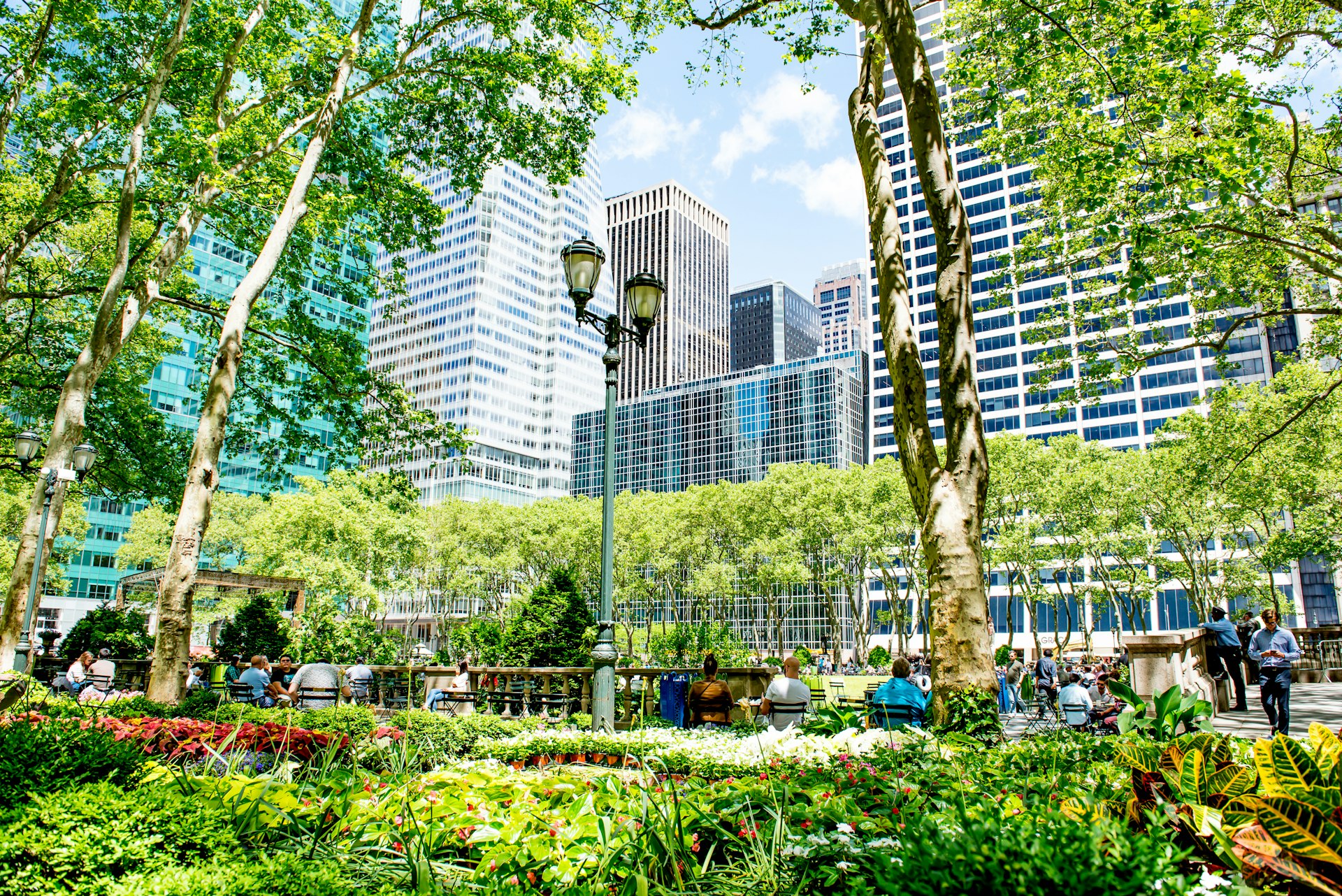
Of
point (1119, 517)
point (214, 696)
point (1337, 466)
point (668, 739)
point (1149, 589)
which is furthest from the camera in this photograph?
Result: point (1149, 589)

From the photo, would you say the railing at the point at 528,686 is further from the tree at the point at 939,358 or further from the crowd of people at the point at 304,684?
the tree at the point at 939,358

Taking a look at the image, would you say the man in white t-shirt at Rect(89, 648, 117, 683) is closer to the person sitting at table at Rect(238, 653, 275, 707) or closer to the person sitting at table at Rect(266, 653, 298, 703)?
the person sitting at table at Rect(266, 653, 298, 703)

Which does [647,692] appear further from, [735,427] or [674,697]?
[735,427]

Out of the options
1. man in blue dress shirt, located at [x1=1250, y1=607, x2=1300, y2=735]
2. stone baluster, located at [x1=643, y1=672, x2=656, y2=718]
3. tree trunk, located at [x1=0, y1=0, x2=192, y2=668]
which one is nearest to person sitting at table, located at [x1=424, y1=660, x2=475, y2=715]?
stone baluster, located at [x1=643, y1=672, x2=656, y2=718]

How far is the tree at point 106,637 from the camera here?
73.5 feet

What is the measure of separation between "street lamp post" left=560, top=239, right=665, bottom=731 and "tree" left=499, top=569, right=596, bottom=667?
46.4ft

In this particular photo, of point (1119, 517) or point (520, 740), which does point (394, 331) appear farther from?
point (520, 740)

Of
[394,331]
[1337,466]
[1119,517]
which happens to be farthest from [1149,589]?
[394,331]

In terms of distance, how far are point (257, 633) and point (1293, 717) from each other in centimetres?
3533

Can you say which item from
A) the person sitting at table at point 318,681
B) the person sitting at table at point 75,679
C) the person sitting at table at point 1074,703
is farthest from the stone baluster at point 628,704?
the person sitting at table at point 75,679

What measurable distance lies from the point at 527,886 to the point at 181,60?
687 inches

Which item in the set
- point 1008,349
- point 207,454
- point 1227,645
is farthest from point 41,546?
point 1008,349

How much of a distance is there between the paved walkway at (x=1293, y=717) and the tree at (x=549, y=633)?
38.9 ft

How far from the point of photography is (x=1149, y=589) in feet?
160
